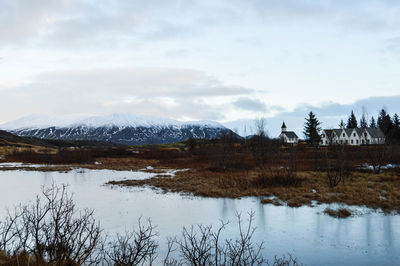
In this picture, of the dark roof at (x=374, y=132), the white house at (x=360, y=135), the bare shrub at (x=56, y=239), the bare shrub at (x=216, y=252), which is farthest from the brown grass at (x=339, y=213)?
the dark roof at (x=374, y=132)

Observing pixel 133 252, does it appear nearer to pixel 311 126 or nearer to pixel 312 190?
pixel 312 190

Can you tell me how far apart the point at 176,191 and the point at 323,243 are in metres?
13.8

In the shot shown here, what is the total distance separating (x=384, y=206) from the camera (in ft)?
53.5

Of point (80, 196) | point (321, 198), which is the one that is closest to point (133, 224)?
point (80, 196)

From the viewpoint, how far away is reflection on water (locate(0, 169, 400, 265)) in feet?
31.3

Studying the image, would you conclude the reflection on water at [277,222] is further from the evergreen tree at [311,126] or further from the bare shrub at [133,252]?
the evergreen tree at [311,126]

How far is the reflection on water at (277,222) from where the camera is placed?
9531 millimetres

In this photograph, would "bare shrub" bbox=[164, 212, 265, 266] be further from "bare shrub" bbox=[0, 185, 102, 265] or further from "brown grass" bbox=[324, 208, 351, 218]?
"brown grass" bbox=[324, 208, 351, 218]

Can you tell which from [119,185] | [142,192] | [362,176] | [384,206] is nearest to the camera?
[384,206]

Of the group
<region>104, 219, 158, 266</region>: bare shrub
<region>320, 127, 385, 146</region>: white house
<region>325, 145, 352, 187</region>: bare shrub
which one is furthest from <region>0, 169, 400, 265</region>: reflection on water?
<region>320, 127, 385, 146</region>: white house

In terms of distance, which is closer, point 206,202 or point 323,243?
point 323,243

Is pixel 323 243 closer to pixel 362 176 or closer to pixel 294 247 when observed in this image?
pixel 294 247

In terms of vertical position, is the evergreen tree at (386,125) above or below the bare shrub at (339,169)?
above


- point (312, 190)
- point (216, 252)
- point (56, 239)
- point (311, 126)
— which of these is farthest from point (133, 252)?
point (311, 126)
